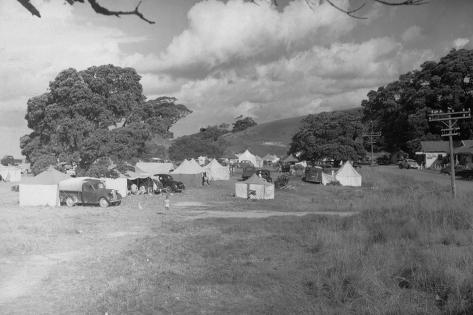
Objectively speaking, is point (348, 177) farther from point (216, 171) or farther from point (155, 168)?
point (155, 168)

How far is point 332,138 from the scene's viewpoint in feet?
214

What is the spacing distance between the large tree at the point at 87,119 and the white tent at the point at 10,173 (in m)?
26.1

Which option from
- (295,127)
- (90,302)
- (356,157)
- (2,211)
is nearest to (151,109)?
(2,211)

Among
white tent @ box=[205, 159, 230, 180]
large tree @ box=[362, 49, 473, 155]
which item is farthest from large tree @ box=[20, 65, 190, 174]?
large tree @ box=[362, 49, 473, 155]

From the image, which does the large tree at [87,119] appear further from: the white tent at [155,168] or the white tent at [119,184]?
the white tent at [155,168]

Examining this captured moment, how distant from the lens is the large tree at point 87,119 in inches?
1364

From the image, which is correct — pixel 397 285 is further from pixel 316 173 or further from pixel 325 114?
pixel 325 114

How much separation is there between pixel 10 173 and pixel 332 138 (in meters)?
44.3

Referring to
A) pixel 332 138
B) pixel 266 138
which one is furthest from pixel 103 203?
pixel 266 138

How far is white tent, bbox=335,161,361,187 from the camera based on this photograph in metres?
48.8

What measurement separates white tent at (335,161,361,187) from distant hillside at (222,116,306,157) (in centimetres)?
8909

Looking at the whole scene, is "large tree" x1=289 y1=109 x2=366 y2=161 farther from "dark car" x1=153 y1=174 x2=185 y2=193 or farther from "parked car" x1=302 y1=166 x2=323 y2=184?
"dark car" x1=153 y1=174 x2=185 y2=193

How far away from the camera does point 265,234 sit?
1980 cm

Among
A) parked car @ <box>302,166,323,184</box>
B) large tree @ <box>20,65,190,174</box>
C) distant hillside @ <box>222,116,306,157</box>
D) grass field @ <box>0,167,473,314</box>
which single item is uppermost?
distant hillside @ <box>222,116,306,157</box>
